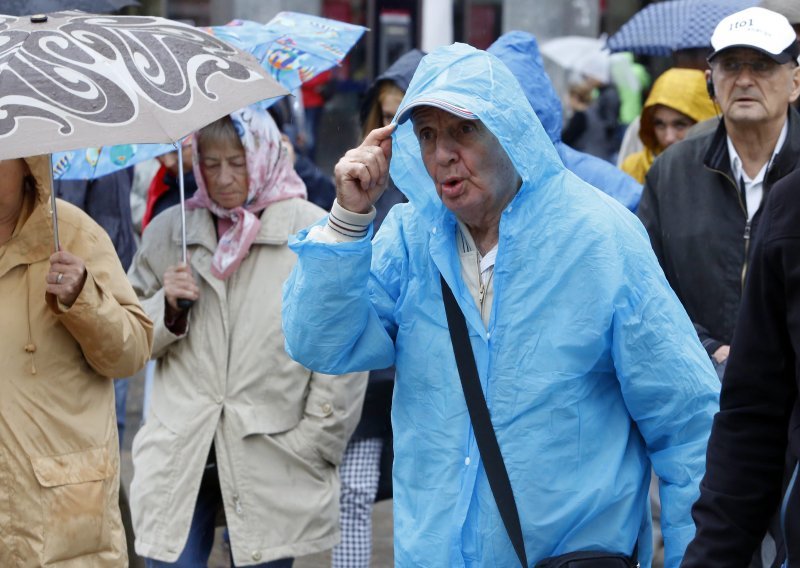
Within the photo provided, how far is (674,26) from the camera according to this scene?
26.5 feet

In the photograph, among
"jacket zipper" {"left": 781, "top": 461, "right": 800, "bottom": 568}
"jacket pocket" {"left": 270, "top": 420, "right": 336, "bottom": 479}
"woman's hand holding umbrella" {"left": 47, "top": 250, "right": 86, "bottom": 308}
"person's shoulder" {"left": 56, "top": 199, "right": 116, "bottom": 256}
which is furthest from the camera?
"jacket pocket" {"left": 270, "top": 420, "right": 336, "bottom": 479}

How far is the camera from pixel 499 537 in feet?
10.6

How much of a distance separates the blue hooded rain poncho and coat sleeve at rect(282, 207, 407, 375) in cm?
180

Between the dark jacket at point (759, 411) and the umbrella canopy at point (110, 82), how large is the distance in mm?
1648

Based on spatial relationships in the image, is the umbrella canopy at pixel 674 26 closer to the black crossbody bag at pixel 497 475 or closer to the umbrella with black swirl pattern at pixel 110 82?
the umbrella with black swirl pattern at pixel 110 82

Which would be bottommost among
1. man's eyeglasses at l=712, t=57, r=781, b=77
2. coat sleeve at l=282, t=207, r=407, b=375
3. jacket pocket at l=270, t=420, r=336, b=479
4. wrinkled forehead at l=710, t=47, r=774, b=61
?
jacket pocket at l=270, t=420, r=336, b=479

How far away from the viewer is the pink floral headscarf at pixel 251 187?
195 inches

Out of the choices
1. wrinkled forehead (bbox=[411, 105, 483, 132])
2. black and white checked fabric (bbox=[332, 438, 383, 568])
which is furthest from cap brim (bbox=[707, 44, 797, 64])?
black and white checked fabric (bbox=[332, 438, 383, 568])

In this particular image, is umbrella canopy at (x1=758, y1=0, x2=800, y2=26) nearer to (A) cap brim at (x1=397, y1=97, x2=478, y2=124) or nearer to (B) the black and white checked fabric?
(B) the black and white checked fabric

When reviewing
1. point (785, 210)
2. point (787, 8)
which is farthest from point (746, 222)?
point (785, 210)

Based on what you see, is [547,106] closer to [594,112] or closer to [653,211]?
[653,211]

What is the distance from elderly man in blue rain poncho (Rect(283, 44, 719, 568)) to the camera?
3.24 meters

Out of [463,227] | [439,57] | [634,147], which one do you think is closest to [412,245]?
[463,227]

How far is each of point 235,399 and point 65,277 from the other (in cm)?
106
